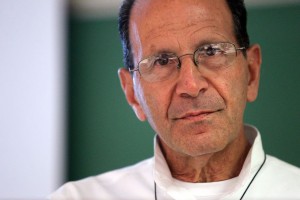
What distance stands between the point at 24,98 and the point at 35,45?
0.34 metres

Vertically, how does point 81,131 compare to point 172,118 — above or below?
below

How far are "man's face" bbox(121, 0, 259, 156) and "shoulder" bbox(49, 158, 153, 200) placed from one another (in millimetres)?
272

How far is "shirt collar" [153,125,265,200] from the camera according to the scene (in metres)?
1.18

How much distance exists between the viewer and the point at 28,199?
2223 millimetres

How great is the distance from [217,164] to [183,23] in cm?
48

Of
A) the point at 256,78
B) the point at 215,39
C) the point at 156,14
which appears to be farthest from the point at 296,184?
the point at 156,14

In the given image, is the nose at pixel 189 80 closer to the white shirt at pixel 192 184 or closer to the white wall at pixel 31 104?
the white shirt at pixel 192 184

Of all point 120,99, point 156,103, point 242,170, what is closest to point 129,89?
point 156,103

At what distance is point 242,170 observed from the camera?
120 cm

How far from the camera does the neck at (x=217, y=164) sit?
4.07ft

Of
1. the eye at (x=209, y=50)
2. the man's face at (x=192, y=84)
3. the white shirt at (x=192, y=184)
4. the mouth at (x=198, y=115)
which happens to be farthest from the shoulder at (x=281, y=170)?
the eye at (x=209, y=50)

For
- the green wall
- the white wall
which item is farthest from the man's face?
the white wall

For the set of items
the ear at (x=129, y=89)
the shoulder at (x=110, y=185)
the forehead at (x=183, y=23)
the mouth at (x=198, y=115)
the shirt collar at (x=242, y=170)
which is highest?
the forehead at (x=183, y=23)

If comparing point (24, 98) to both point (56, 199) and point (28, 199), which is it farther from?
point (56, 199)
